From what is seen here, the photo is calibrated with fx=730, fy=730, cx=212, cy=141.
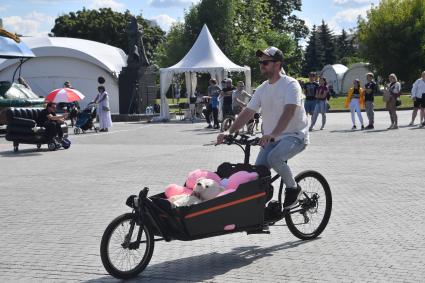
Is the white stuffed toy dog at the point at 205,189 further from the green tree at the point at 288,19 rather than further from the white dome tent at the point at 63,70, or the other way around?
the green tree at the point at 288,19

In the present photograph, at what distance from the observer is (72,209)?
9.27 meters

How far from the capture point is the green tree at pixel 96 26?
87.8m

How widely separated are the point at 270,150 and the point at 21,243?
105 inches

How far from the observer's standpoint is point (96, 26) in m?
87.8

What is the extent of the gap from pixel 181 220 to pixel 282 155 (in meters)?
1.29

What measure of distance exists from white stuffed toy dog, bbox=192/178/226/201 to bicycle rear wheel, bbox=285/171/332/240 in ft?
3.65

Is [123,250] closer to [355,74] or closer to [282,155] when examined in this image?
[282,155]

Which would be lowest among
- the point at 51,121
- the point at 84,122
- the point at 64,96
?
the point at 84,122

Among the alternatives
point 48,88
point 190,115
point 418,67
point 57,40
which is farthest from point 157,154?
point 418,67

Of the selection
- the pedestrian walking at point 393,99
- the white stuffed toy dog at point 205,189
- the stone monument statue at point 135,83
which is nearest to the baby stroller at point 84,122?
the pedestrian walking at point 393,99

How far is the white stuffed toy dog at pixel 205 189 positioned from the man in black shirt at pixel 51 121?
508 inches

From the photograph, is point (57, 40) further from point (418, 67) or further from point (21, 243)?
point (21, 243)

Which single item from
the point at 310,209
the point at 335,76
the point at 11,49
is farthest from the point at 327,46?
the point at 310,209

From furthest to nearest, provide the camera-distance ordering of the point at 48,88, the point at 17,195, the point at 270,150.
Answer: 1. the point at 48,88
2. the point at 17,195
3. the point at 270,150
